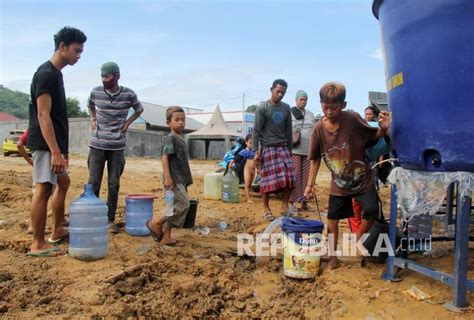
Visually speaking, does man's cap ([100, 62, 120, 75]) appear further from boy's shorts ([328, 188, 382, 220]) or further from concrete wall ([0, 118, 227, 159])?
concrete wall ([0, 118, 227, 159])

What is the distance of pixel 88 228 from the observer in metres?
3.67

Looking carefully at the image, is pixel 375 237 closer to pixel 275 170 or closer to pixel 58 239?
pixel 275 170

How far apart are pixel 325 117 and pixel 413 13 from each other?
3.64 ft

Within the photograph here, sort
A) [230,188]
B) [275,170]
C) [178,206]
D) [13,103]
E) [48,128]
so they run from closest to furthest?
[48,128] < [178,206] < [275,170] < [230,188] < [13,103]

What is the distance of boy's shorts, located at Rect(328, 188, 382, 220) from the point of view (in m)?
3.51

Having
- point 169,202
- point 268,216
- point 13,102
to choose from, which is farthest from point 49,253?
point 13,102

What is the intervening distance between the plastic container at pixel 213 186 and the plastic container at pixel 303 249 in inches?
165

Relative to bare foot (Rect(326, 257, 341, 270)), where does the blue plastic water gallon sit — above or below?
above

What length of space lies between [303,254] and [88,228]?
71.2 inches

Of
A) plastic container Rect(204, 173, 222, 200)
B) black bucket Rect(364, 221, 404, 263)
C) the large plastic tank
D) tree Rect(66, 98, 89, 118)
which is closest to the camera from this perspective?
the large plastic tank

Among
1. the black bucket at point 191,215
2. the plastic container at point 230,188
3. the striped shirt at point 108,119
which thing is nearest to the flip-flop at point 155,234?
the black bucket at point 191,215

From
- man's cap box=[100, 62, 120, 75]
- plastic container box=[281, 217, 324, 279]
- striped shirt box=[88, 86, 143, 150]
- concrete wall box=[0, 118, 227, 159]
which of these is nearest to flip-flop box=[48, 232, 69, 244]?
striped shirt box=[88, 86, 143, 150]

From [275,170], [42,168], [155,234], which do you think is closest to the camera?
[42,168]

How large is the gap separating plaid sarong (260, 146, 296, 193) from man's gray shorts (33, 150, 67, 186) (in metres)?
2.88
